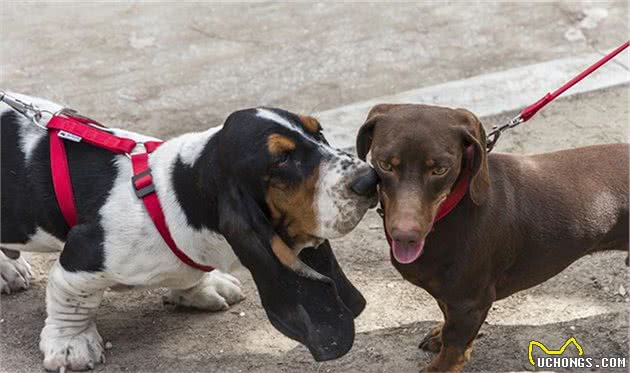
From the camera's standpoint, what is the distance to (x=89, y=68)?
6859 mm

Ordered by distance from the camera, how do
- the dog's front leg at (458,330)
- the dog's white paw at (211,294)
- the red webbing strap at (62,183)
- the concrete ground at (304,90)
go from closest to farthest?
the dog's front leg at (458,330) < the red webbing strap at (62,183) < the concrete ground at (304,90) < the dog's white paw at (211,294)

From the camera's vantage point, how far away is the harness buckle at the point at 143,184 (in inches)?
156

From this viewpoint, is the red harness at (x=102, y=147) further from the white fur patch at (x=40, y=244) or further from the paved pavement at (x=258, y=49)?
the paved pavement at (x=258, y=49)

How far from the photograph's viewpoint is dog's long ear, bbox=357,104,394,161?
368 cm

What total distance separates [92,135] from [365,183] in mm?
1290

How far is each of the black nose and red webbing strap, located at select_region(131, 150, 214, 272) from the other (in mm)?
836

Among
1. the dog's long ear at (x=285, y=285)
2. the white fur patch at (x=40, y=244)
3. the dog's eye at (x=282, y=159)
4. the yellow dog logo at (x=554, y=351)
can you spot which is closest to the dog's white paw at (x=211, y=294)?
the white fur patch at (x=40, y=244)

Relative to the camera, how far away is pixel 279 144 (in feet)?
11.8

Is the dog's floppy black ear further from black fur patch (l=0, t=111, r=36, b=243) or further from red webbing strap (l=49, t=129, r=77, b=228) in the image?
black fur patch (l=0, t=111, r=36, b=243)

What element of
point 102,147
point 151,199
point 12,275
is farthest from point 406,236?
point 12,275

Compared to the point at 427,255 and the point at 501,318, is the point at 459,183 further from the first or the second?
the point at 501,318

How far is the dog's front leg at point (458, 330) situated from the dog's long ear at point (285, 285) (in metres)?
0.40

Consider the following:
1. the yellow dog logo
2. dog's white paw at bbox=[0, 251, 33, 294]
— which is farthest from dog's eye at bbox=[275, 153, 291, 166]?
dog's white paw at bbox=[0, 251, 33, 294]

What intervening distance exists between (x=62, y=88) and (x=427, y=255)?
11.8ft
